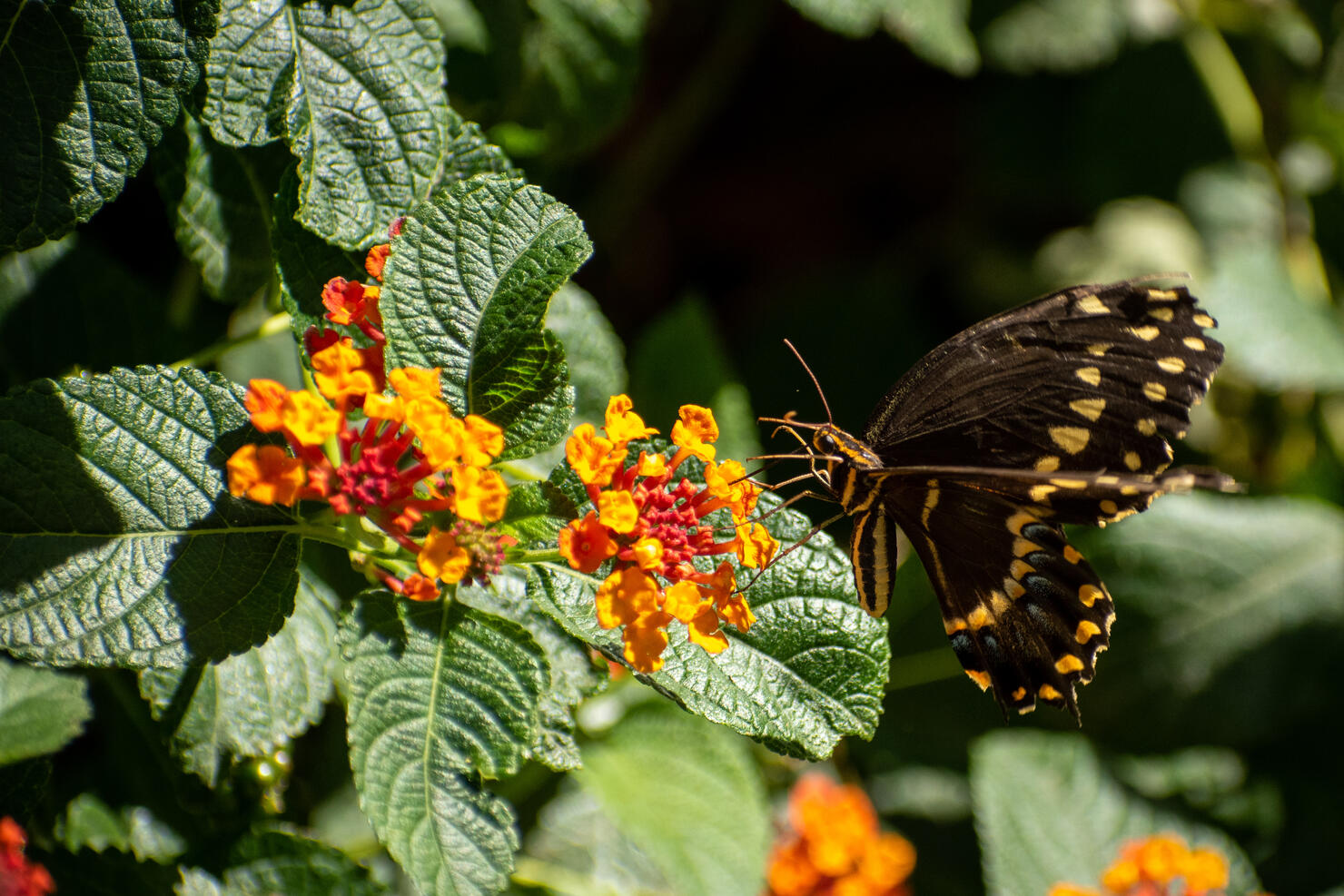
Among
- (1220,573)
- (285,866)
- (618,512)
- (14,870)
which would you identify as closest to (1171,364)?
(618,512)

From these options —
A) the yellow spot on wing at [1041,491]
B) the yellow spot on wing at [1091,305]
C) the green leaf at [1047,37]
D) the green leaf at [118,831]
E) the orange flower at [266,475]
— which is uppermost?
the green leaf at [1047,37]

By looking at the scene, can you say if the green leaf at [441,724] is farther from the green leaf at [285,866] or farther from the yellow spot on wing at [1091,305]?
the yellow spot on wing at [1091,305]

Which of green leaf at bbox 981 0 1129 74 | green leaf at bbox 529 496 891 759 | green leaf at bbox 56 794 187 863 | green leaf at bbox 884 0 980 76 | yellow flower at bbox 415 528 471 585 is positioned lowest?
green leaf at bbox 56 794 187 863

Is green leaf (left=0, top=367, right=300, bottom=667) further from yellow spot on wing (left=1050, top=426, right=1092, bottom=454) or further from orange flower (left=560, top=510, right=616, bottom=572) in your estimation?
yellow spot on wing (left=1050, top=426, right=1092, bottom=454)

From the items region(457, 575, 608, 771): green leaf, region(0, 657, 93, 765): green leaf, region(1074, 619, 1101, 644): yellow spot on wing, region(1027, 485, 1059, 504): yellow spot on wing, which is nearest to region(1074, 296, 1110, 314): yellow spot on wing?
region(1027, 485, 1059, 504): yellow spot on wing

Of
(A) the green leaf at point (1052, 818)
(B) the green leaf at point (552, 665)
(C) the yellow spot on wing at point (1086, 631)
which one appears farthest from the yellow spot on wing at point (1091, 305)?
(A) the green leaf at point (1052, 818)

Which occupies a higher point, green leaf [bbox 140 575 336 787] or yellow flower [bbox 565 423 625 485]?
yellow flower [bbox 565 423 625 485]
